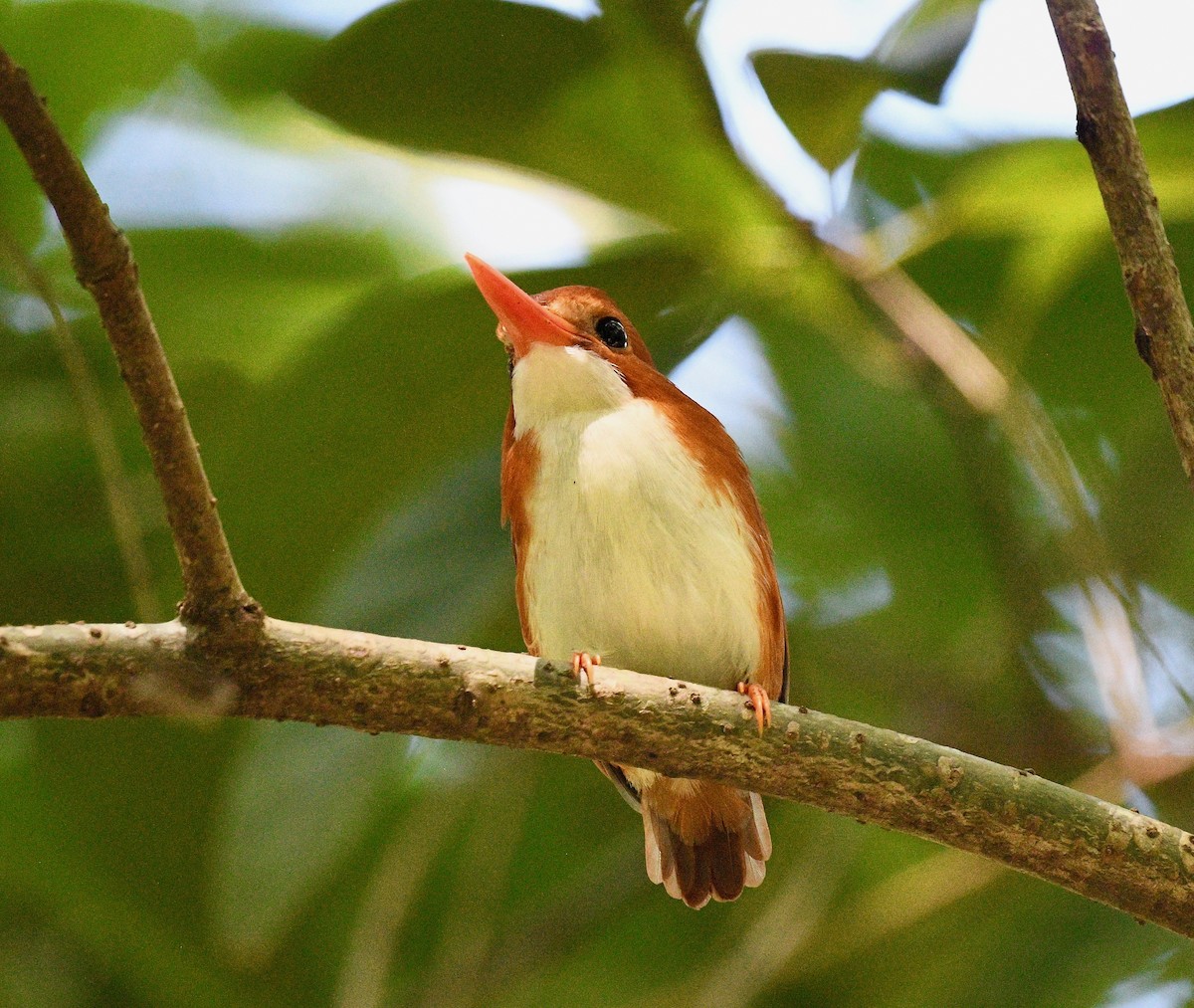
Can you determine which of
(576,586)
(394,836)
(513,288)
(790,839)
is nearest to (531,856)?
(394,836)

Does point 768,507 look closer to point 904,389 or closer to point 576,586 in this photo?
point 904,389

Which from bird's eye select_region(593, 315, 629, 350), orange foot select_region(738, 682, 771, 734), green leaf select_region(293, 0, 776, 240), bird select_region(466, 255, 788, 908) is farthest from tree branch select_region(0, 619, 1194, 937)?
green leaf select_region(293, 0, 776, 240)

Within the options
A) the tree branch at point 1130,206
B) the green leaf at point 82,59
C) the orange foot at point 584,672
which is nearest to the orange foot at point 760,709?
the orange foot at point 584,672

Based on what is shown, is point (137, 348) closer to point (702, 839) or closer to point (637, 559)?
point (637, 559)

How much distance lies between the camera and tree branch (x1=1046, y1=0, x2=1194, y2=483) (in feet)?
5.41

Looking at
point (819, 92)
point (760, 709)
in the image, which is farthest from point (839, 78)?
point (760, 709)

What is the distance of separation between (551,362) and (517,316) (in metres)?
0.11

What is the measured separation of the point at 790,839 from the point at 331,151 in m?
1.95

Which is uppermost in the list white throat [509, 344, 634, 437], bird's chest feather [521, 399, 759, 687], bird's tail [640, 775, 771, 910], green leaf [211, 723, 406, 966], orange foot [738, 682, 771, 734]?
white throat [509, 344, 634, 437]

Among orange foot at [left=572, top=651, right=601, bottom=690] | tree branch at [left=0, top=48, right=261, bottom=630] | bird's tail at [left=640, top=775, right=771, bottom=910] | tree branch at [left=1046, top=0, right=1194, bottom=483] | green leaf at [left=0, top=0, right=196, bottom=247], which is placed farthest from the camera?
green leaf at [left=0, top=0, right=196, bottom=247]

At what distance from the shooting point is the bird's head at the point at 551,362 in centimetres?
257

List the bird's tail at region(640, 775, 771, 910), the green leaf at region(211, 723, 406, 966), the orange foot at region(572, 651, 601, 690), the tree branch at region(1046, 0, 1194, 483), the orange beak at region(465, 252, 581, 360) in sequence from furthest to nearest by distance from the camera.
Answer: the bird's tail at region(640, 775, 771, 910) → the orange beak at region(465, 252, 581, 360) → the green leaf at region(211, 723, 406, 966) → the orange foot at region(572, 651, 601, 690) → the tree branch at region(1046, 0, 1194, 483)

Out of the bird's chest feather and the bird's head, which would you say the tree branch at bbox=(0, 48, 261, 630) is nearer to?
the bird's chest feather

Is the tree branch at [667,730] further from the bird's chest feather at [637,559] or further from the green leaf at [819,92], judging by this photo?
the green leaf at [819,92]
